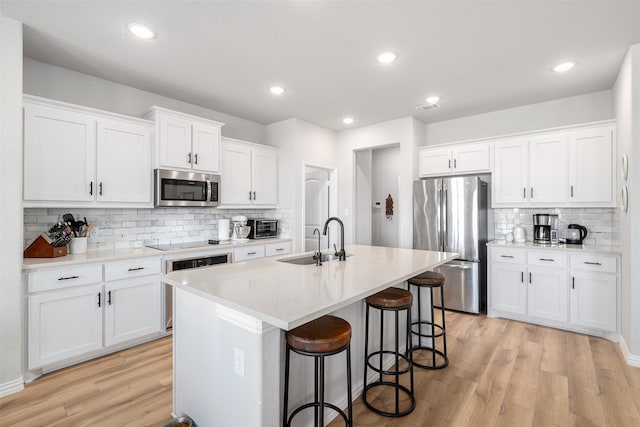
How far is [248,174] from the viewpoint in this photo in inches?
174

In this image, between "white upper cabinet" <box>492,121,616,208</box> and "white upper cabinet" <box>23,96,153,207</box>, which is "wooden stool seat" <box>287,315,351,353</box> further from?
"white upper cabinet" <box>492,121,616,208</box>

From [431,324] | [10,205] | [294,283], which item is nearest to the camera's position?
[294,283]

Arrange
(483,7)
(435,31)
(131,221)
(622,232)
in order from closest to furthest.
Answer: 1. (483,7)
2. (435,31)
3. (622,232)
4. (131,221)

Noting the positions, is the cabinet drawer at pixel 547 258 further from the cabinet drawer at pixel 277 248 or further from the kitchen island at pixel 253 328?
the cabinet drawer at pixel 277 248

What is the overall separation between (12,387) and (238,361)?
80.0 inches

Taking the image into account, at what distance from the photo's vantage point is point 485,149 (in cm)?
412

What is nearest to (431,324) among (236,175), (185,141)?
(236,175)

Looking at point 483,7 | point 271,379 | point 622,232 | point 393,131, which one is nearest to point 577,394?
point 622,232

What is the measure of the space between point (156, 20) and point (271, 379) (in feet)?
8.07

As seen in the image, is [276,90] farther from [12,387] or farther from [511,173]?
[12,387]

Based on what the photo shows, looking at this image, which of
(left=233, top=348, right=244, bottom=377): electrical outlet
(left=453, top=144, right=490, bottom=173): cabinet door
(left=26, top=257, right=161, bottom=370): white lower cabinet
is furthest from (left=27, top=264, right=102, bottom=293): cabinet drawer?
(left=453, top=144, right=490, bottom=173): cabinet door

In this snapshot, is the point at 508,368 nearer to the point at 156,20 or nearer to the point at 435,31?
the point at 435,31

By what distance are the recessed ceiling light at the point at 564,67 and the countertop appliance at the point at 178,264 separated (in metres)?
3.94

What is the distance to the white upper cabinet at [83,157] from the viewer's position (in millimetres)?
2613
